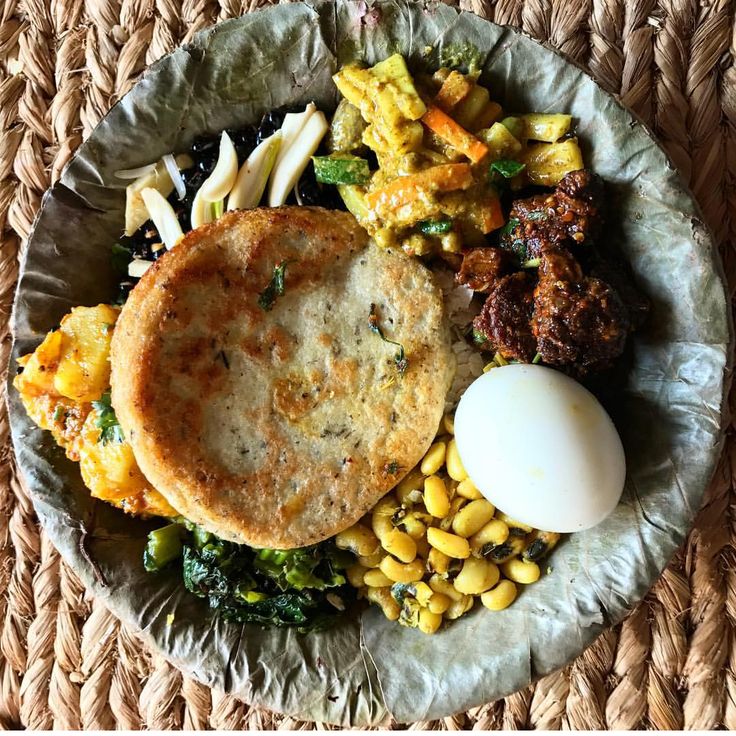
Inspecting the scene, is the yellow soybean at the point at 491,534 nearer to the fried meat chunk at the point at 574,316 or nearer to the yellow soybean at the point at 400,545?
the yellow soybean at the point at 400,545

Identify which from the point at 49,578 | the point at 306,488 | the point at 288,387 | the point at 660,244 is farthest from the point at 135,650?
the point at 660,244

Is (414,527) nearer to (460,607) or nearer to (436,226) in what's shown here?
(460,607)

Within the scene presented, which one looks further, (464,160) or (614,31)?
(614,31)

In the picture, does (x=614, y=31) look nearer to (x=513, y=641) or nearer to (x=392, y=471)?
(x=392, y=471)

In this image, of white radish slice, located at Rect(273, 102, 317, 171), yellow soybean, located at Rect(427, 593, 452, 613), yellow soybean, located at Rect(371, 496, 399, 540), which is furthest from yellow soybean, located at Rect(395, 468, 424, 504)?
white radish slice, located at Rect(273, 102, 317, 171)

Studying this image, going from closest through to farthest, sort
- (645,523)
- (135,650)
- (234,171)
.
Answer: (645,523) → (234,171) → (135,650)

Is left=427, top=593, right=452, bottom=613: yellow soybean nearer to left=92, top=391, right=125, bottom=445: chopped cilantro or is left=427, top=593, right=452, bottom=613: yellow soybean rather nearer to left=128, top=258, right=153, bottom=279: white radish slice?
left=92, top=391, right=125, bottom=445: chopped cilantro

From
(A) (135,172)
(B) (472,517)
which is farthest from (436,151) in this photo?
(B) (472,517)
